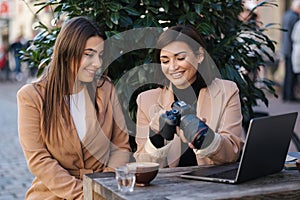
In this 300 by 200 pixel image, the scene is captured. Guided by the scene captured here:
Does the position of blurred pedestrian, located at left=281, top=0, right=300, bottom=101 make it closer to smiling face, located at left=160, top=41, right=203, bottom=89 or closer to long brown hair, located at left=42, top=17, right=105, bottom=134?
smiling face, located at left=160, top=41, right=203, bottom=89

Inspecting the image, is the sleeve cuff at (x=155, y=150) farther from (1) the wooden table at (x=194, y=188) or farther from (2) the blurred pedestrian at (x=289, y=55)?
(2) the blurred pedestrian at (x=289, y=55)

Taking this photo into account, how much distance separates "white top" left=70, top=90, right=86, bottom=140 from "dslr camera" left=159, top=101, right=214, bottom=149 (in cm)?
66

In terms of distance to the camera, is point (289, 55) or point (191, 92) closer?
point (191, 92)

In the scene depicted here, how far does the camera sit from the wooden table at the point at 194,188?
7.65ft

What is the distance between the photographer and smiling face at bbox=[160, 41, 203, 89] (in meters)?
3.23

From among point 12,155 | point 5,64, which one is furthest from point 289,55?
point 5,64

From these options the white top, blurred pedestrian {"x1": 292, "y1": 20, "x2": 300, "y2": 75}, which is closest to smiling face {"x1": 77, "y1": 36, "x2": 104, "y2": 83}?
the white top

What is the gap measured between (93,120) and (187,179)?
898 mm

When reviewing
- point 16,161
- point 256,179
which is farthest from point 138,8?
point 16,161

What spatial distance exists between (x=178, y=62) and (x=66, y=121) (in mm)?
668

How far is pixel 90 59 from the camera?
3.22 meters

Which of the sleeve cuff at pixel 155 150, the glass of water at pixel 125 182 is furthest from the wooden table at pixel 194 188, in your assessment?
the sleeve cuff at pixel 155 150

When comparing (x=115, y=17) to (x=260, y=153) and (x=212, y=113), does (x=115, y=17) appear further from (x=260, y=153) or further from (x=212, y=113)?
(x=260, y=153)

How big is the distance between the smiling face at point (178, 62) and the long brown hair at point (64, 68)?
14.7 inches
